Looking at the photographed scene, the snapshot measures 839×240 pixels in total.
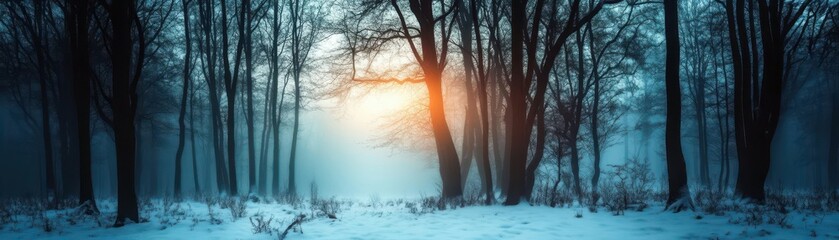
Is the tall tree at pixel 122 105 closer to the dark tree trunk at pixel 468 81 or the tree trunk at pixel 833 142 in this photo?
the dark tree trunk at pixel 468 81

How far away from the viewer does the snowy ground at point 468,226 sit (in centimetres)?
598

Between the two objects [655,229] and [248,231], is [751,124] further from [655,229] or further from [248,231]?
[248,231]

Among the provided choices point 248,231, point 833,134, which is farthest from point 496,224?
point 833,134

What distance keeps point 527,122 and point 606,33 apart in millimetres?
7691

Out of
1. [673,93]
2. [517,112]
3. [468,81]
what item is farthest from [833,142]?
[517,112]

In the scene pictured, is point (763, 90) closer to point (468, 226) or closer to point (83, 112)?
point (468, 226)

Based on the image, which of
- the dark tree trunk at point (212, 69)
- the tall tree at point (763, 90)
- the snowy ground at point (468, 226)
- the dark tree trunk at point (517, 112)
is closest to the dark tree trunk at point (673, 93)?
the snowy ground at point (468, 226)

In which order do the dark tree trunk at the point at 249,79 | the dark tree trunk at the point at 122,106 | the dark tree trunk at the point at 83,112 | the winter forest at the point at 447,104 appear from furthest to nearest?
the dark tree trunk at the point at 249,79, the dark tree trunk at the point at 83,112, the dark tree trunk at the point at 122,106, the winter forest at the point at 447,104

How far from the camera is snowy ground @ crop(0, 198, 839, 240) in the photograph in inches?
236

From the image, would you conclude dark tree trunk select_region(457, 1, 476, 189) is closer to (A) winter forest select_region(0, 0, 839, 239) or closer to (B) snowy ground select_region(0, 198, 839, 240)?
(A) winter forest select_region(0, 0, 839, 239)

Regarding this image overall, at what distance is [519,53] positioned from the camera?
10203 mm

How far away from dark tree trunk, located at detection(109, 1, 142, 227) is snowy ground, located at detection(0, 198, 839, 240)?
1.41 feet

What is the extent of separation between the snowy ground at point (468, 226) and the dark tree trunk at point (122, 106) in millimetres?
429

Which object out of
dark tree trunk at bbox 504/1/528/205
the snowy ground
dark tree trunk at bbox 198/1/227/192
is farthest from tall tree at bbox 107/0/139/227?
dark tree trunk at bbox 198/1/227/192
